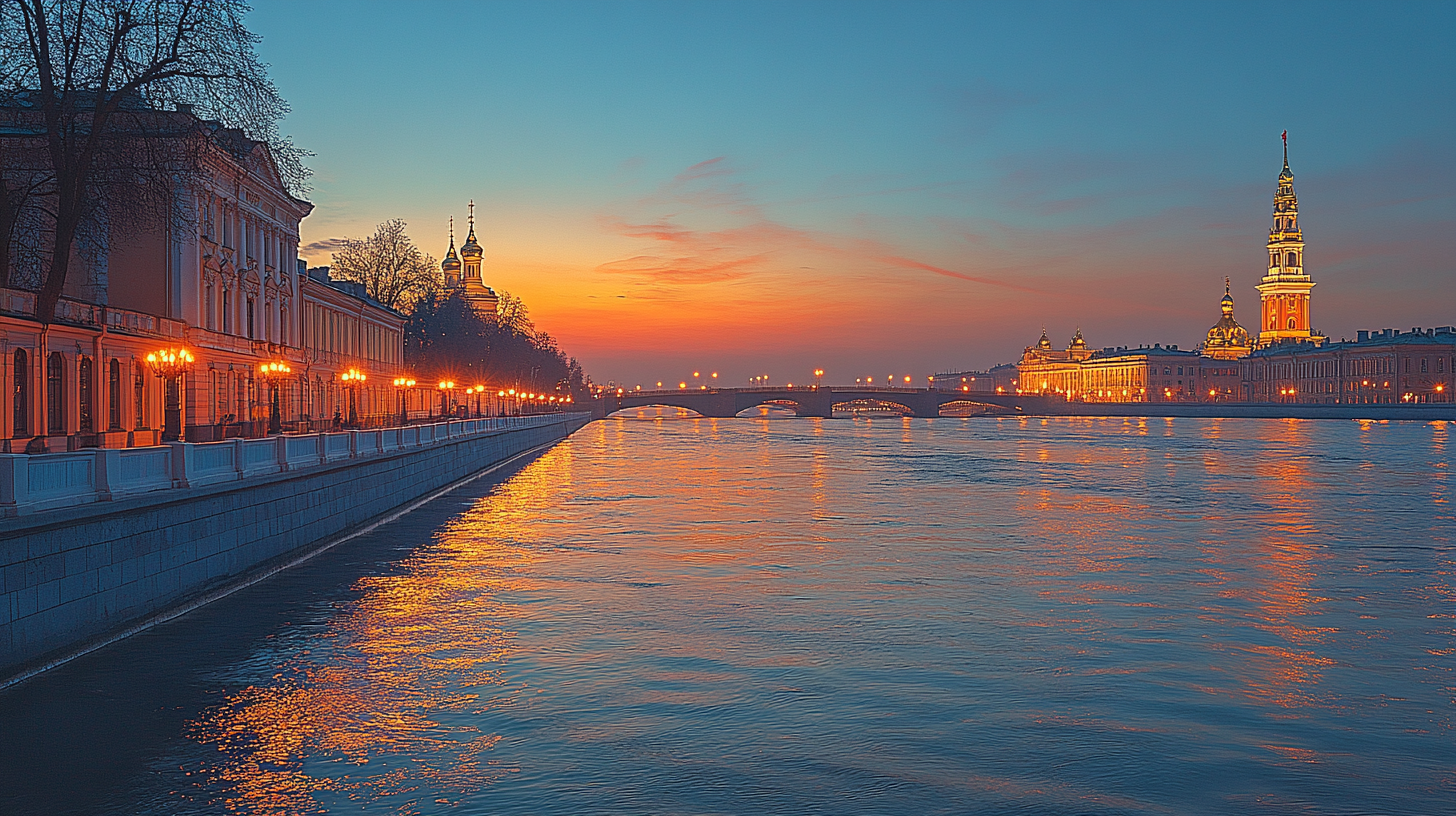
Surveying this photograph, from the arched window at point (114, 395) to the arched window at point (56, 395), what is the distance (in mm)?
2587

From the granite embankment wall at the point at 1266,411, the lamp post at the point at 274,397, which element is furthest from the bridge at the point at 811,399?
the lamp post at the point at 274,397

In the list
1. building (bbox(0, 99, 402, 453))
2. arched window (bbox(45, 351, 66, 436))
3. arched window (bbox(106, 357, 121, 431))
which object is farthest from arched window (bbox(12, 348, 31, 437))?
arched window (bbox(106, 357, 121, 431))

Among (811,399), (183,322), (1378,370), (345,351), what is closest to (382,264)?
(345,351)

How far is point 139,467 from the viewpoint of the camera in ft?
53.2

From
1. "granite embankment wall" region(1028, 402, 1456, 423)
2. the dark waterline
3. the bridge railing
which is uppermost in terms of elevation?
the bridge railing

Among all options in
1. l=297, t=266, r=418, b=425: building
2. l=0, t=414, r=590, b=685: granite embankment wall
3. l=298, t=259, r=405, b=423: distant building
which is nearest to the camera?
l=0, t=414, r=590, b=685: granite embankment wall

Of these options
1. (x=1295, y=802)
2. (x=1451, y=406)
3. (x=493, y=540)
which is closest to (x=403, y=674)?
(x=1295, y=802)

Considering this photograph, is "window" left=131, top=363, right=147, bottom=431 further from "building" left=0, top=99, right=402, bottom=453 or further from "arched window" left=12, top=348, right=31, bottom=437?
"arched window" left=12, top=348, right=31, bottom=437

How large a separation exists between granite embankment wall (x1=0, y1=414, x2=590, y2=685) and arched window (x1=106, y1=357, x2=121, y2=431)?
28.0 feet

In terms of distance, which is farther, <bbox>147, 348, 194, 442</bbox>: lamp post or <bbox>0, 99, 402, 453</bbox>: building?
<bbox>0, 99, 402, 453</bbox>: building

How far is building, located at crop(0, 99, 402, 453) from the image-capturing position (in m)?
28.5

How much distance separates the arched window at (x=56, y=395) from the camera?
29.9 meters

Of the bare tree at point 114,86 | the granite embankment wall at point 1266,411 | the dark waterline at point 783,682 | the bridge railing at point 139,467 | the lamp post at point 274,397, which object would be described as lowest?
the dark waterline at point 783,682

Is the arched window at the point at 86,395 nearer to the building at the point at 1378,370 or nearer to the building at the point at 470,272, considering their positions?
the building at the point at 470,272
